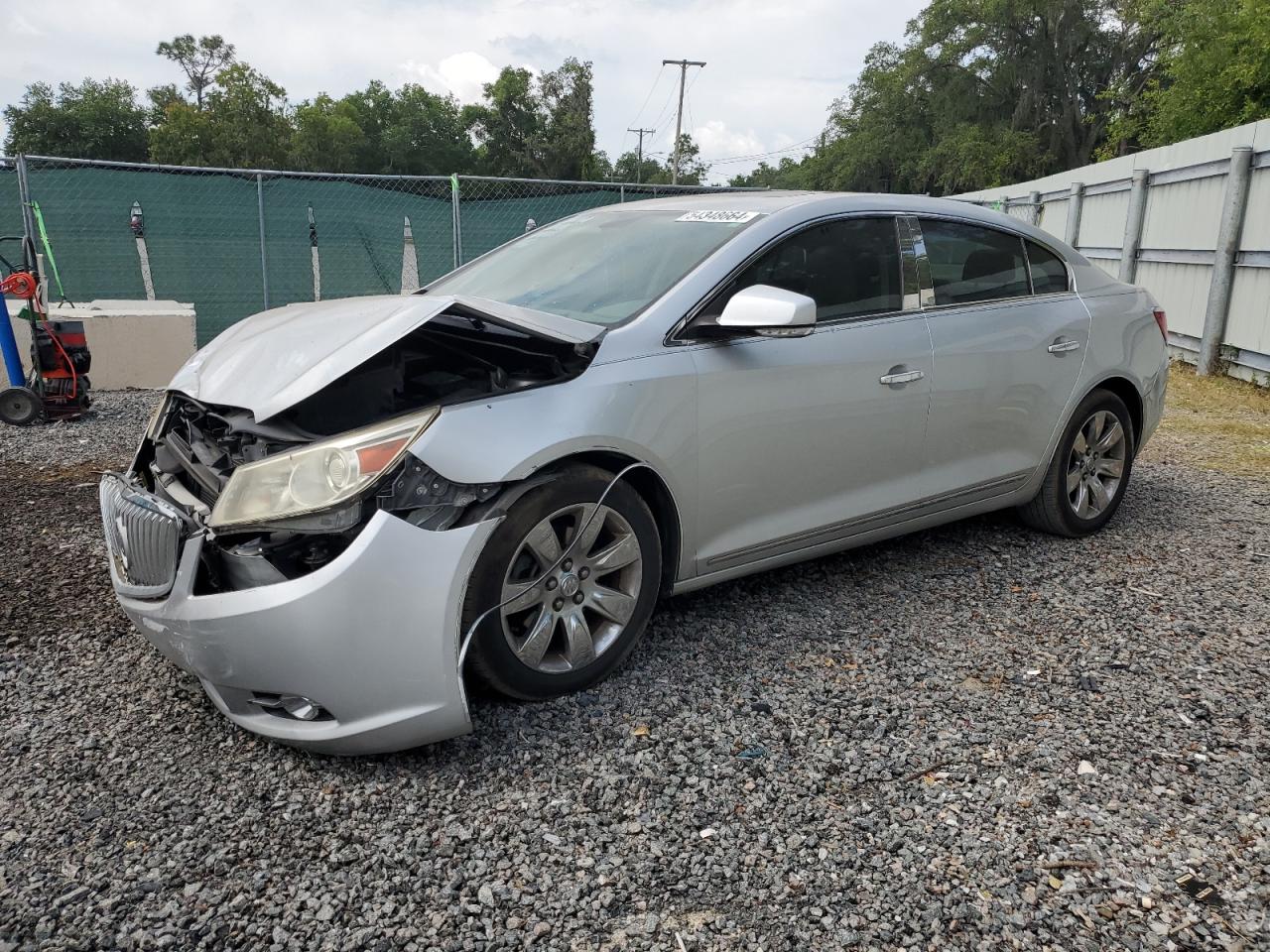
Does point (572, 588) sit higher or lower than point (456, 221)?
lower

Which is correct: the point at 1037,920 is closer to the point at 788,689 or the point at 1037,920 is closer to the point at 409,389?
the point at 788,689

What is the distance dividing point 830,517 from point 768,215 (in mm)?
1137

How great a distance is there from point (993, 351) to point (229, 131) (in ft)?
231

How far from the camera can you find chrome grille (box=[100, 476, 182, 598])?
8.51ft

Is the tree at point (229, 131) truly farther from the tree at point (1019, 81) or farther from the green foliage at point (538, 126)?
the tree at point (1019, 81)

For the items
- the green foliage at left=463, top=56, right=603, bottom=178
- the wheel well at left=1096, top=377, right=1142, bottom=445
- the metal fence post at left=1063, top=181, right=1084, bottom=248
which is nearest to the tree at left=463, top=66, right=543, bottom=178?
the green foliage at left=463, top=56, right=603, bottom=178

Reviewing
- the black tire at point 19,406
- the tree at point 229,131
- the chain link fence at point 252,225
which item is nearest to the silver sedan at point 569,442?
the black tire at point 19,406

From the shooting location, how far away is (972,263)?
4102mm

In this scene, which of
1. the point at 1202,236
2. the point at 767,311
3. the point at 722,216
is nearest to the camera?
the point at 767,311

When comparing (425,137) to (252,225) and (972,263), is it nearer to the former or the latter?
(252,225)

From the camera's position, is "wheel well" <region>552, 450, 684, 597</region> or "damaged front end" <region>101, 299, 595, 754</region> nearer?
"damaged front end" <region>101, 299, 595, 754</region>

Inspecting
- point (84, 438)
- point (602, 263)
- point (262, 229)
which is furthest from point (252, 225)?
point (602, 263)

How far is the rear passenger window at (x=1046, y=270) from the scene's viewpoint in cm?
436

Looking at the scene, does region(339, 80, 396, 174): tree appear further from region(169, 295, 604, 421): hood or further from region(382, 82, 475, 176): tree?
region(169, 295, 604, 421): hood
